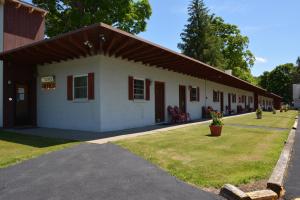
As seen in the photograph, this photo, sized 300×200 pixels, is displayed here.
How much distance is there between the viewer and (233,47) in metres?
50.6

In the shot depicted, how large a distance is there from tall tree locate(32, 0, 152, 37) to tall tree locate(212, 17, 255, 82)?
91.1ft

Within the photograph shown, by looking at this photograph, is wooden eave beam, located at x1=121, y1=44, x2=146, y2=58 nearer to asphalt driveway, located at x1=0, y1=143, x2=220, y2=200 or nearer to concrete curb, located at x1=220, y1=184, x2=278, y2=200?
asphalt driveway, located at x1=0, y1=143, x2=220, y2=200

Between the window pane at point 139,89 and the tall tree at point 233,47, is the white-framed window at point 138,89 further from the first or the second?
the tall tree at point 233,47

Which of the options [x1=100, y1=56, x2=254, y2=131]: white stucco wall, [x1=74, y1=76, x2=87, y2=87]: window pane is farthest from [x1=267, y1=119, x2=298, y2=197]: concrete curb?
[x1=74, y1=76, x2=87, y2=87]: window pane

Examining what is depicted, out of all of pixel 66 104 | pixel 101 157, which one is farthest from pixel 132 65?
pixel 101 157

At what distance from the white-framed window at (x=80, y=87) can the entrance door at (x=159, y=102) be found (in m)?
4.25

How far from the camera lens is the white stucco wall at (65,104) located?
1155 cm

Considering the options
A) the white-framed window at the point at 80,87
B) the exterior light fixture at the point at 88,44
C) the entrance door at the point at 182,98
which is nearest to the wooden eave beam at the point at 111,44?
the exterior light fixture at the point at 88,44

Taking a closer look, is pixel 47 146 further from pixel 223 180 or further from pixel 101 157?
pixel 223 180

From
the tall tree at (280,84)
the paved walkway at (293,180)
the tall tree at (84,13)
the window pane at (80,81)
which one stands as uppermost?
the tall tree at (84,13)

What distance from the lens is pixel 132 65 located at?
13281 mm

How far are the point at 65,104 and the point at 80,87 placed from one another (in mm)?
1215

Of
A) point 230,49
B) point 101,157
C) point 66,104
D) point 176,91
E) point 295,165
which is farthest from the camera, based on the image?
point 230,49

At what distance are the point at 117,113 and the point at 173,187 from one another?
26.1 ft
